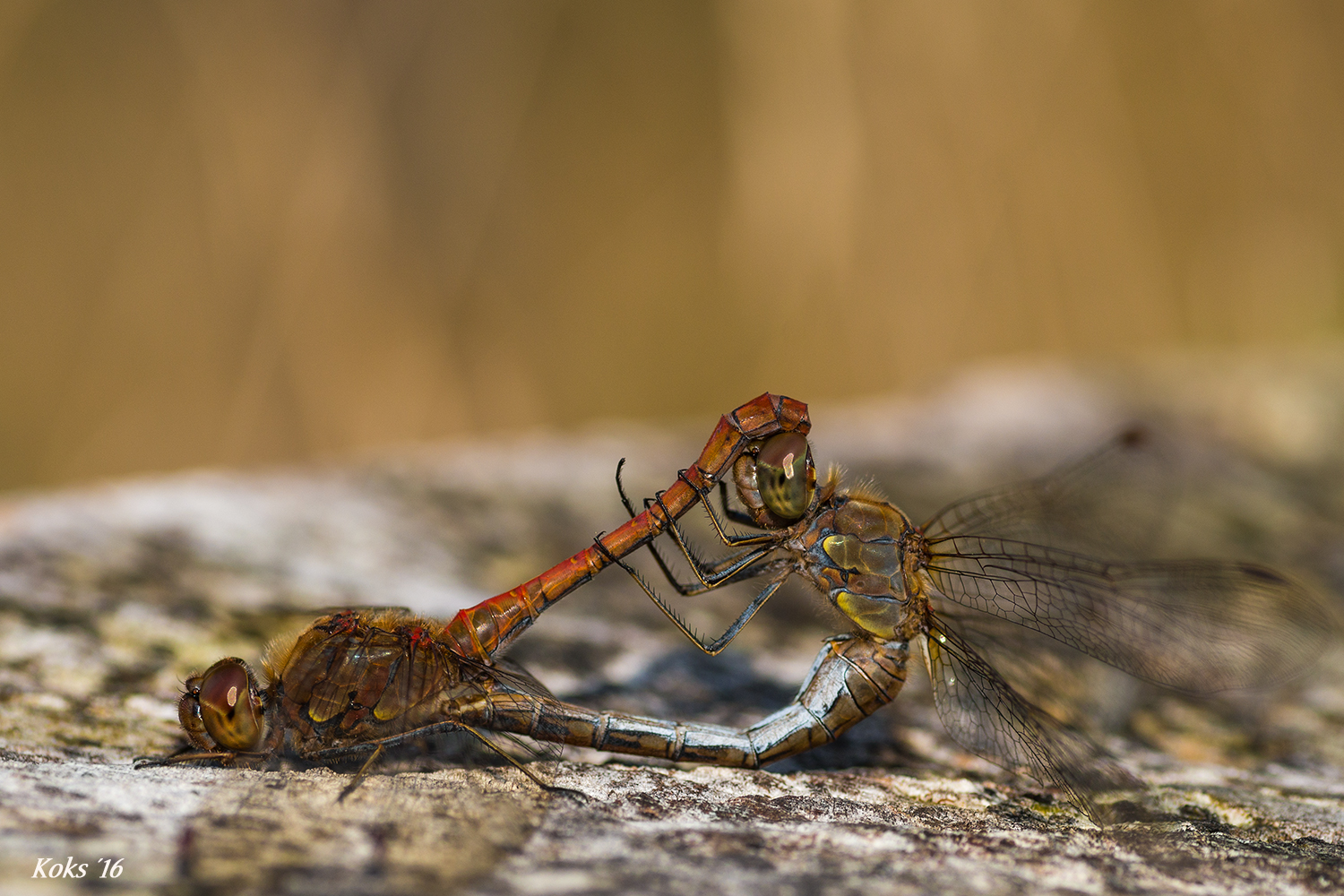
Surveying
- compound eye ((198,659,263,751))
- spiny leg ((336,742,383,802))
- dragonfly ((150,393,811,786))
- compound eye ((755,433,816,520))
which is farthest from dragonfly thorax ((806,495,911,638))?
compound eye ((198,659,263,751))

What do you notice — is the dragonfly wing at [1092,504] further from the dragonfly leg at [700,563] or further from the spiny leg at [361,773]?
the spiny leg at [361,773]

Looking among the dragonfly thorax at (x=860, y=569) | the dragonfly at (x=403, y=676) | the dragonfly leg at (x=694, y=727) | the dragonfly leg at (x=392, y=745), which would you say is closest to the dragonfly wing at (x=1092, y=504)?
the dragonfly thorax at (x=860, y=569)

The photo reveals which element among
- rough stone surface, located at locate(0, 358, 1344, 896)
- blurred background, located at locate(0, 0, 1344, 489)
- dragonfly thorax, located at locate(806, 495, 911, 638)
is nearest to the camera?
rough stone surface, located at locate(0, 358, 1344, 896)

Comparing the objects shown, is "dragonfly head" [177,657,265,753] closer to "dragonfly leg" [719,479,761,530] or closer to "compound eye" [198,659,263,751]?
"compound eye" [198,659,263,751]

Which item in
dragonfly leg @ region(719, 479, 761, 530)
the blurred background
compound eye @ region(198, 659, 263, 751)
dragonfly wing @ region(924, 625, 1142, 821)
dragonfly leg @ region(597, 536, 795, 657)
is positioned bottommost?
dragonfly wing @ region(924, 625, 1142, 821)

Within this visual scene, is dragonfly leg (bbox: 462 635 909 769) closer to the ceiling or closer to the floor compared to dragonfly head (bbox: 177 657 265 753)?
closer to the floor

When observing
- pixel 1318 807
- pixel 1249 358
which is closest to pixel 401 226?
pixel 1318 807

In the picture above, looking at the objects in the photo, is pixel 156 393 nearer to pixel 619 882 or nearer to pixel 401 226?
pixel 401 226

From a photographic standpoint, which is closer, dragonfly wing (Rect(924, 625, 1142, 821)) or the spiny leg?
the spiny leg
